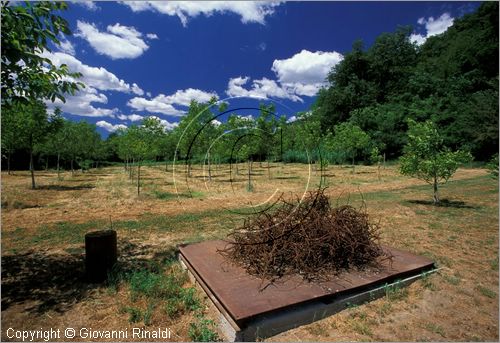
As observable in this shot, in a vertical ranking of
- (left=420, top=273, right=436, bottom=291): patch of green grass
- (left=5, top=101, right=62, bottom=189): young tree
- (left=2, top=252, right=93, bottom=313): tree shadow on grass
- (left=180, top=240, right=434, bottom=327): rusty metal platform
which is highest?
(left=5, top=101, right=62, bottom=189): young tree

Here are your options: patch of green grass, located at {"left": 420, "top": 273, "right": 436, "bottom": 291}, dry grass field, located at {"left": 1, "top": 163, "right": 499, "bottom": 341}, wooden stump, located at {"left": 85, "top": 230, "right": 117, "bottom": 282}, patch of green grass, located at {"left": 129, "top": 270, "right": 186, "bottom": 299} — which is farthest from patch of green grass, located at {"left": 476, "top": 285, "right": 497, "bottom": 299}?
wooden stump, located at {"left": 85, "top": 230, "right": 117, "bottom": 282}

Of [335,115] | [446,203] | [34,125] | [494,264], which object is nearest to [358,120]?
[335,115]

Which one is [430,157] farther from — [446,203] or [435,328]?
[435,328]

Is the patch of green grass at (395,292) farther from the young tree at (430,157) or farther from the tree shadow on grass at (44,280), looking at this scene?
the young tree at (430,157)

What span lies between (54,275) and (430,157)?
1344cm

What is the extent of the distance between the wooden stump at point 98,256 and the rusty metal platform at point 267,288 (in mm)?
1444

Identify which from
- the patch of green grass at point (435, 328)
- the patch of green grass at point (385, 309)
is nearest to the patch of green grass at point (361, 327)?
the patch of green grass at point (385, 309)

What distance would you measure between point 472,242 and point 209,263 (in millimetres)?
6659

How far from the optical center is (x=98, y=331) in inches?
157

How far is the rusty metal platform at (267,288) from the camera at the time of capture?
3.92 m

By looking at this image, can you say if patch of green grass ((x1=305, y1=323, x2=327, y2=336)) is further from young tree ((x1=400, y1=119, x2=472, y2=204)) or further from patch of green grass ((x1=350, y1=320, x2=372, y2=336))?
young tree ((x1=400, y1=119, x2=472, y2=204))

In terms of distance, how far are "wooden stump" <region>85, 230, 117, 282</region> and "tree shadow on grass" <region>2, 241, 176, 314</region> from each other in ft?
0.65

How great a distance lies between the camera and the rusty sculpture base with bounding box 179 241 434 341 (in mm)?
3781

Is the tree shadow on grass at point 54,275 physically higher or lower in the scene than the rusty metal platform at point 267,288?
lower
